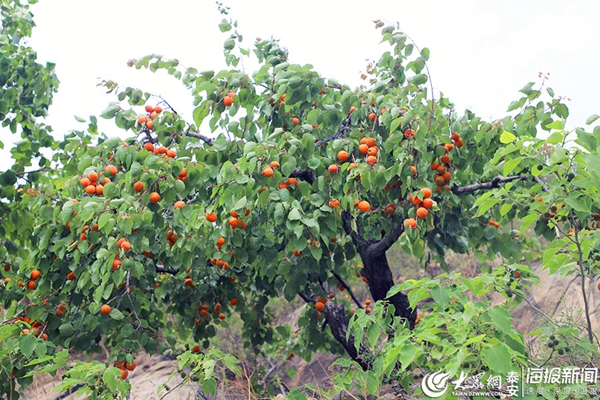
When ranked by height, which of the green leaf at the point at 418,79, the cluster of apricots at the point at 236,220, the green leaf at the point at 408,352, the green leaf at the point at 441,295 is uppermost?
the green leaf at the point at 418,79

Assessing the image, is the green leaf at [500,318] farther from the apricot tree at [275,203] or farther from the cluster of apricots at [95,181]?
the cluster of apricots at [95,181]

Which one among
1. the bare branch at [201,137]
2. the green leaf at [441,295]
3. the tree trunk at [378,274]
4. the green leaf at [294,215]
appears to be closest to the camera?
the green leaf at [441,295]

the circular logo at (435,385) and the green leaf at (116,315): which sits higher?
the green leaf at (116,315)

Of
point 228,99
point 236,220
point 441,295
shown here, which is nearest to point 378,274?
point 236,220

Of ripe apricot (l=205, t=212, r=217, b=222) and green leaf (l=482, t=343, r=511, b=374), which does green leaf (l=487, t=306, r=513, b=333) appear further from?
ripe apricot (l=205, t=212, r=217, b=222)

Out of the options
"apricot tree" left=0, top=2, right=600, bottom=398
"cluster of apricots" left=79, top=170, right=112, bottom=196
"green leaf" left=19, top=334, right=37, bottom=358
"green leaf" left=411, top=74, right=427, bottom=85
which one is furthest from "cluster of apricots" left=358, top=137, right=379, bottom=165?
"green leaf" left=19, top=334, right=37, bottom=358

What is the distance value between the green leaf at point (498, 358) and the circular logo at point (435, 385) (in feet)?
1.12

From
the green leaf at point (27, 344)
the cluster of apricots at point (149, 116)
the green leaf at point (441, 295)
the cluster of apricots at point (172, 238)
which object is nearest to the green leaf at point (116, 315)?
the green leaf at point (27, 344)

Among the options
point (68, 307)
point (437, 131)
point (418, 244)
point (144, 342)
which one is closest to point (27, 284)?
point (68, 307)

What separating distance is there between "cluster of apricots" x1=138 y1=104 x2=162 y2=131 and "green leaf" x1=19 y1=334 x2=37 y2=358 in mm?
1760

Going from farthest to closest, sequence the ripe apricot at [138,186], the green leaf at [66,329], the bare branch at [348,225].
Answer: the bare branch at [348,225] → the green leaf at [66,329] → the ripe apricot at [138,186]

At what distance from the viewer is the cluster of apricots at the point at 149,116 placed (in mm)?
4121

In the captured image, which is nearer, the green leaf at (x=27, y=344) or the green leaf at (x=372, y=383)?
the green leaf at (x=372, y=383)

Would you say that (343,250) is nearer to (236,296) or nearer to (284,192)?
(236,296)
